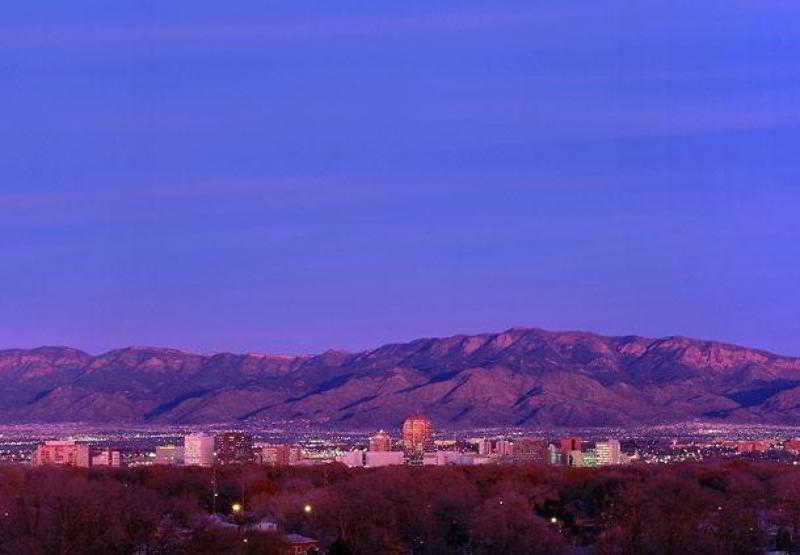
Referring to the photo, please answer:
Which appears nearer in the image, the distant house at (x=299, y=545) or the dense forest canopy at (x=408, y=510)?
the dense forest canopy at (x=408, y=510)

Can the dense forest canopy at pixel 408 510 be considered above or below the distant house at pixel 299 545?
above

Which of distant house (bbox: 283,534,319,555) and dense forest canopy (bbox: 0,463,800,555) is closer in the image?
dense forest canopy (bbox: 0,463,800,555)

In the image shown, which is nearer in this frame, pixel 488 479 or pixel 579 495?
pixel 579 495

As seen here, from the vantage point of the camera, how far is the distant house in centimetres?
8403

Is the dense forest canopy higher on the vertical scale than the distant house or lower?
higher

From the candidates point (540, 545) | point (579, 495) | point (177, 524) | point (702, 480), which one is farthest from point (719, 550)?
point (702, 480)

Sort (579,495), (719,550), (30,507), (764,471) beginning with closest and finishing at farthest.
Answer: (719,550) < (30,507) < (579,495) < (764,471)

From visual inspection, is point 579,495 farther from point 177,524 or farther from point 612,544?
point 612,544

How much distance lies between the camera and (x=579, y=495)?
438ft

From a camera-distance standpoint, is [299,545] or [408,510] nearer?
[299,545]

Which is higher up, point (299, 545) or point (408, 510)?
point (408, 510)

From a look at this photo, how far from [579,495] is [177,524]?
4223 cm

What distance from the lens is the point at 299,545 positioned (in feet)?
292

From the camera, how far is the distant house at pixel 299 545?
276 feet
